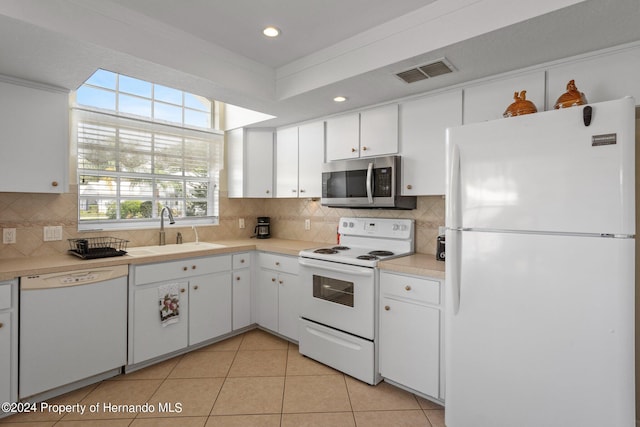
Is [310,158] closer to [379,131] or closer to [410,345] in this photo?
[379,131]

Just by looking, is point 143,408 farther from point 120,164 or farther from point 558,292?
point 558,292

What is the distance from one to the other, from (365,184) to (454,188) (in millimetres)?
1092

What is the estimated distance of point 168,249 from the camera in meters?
3.07

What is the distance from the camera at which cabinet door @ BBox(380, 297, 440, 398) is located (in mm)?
2160

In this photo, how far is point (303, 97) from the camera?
2719 mm

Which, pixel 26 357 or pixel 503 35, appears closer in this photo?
pixel 503 35

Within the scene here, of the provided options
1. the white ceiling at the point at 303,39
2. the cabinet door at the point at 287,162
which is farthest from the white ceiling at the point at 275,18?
the cabinet door at the point at 287,162

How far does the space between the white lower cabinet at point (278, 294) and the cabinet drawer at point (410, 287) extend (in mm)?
942

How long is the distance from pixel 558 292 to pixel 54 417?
289 centimetres

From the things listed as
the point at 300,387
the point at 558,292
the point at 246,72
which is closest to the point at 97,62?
the point at 246,72

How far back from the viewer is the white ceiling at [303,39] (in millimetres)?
1663

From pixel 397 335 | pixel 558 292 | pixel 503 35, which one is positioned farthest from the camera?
→ pixel 397 335

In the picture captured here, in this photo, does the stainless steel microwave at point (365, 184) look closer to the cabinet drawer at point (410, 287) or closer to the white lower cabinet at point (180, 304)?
the cabinet drawer at point (410, 287)

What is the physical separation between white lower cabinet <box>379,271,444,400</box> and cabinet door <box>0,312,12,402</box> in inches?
92.2
